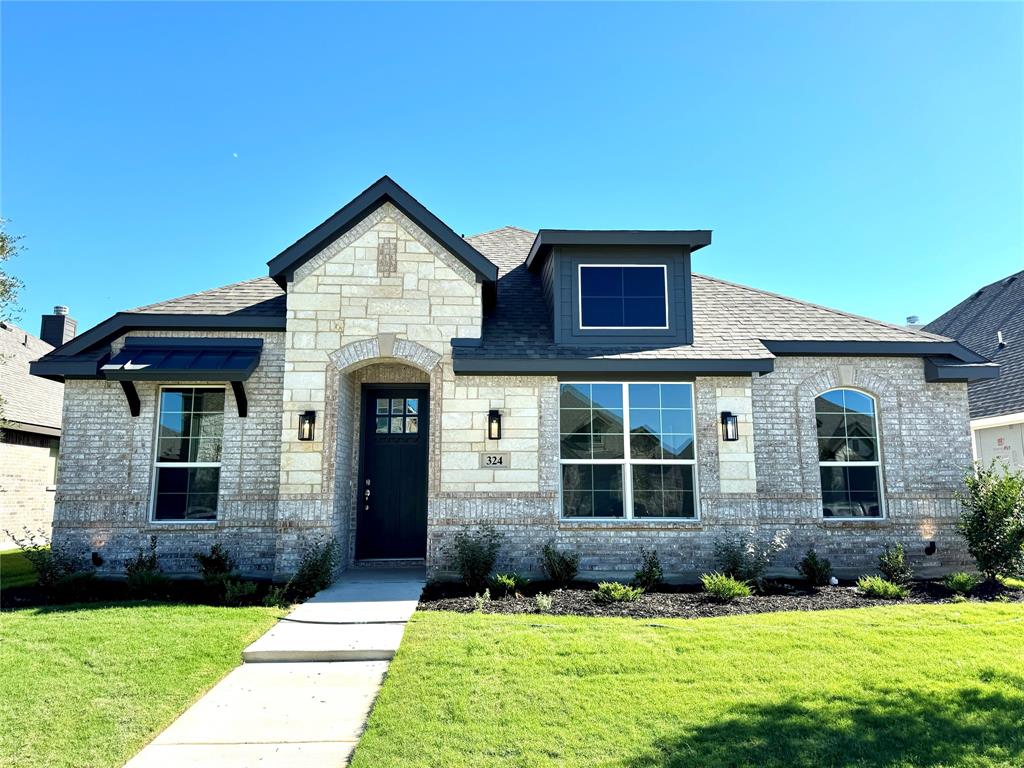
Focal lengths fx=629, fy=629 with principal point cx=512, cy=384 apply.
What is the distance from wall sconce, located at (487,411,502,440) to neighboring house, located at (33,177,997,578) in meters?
0.03

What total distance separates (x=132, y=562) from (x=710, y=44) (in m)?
11.9

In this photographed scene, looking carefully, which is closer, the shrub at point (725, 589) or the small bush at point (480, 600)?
the small bush at point (480, 600)

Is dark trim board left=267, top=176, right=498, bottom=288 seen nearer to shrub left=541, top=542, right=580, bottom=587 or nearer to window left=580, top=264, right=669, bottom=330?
window left=580, top=264, right=669, bottom=330

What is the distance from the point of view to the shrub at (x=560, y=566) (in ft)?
28.9

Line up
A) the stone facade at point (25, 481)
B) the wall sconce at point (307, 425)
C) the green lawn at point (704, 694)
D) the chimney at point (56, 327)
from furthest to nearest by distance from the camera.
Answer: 1. the chimney at point (56, 327)
2. the stone facade at point (25, 481)
3. the wall sconce at point (307, 425)
4. the green lawn at point (704, 694)

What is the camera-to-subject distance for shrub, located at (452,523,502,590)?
8.57 meters

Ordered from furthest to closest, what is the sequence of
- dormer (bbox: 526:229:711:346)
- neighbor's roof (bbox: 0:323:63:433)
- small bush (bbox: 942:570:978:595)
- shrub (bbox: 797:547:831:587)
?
neighbor's roof (bbox: 0:323:63:433)
dormer (bbox: 526:229:711:346)
shrub (bbox: 797:547:831:587)
small bush (bbox: 942:570:978:595)

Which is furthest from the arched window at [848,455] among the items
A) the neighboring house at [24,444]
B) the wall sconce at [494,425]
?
the neighboring house at [24,444]

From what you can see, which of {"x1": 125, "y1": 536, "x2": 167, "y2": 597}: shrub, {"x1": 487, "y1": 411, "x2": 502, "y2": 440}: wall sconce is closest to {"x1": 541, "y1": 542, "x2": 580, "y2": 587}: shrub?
{"x1": 487, "y1": 411, "x2": 502, "y2": 440}: wall sconce

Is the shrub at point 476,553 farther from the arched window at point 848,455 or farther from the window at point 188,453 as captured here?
the arched window at point 848,455

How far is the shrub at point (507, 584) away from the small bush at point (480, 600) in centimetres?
26

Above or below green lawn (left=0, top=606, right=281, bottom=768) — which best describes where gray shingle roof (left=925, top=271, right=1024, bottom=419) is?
above

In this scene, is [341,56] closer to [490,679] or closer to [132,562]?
[132,562]

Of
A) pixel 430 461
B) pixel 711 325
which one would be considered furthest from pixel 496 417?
pixel 711 325
